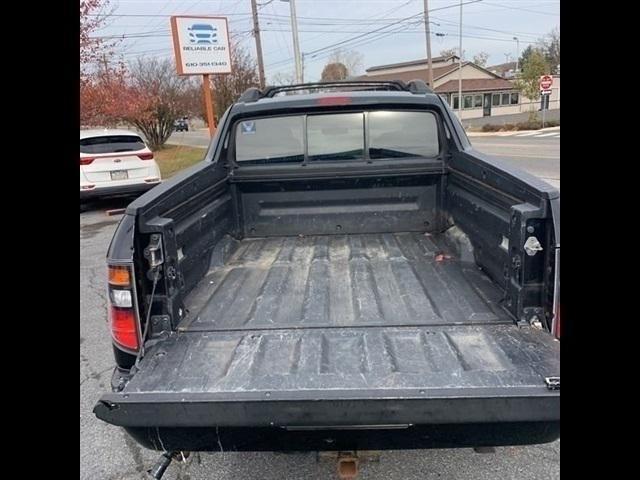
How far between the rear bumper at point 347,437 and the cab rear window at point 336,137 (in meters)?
2.48

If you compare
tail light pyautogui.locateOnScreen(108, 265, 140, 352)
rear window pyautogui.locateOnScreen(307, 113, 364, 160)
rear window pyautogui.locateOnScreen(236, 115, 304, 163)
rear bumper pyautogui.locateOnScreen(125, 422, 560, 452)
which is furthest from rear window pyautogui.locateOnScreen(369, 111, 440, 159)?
rear bumper pyautogui.locateOnScreen(125, 422, 560, 452)

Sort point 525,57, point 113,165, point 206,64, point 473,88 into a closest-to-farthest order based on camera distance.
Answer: point 113,165 → point 206,64 → point 473,88 → point 525,57

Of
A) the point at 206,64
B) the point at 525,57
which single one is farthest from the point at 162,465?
the point at 525,57

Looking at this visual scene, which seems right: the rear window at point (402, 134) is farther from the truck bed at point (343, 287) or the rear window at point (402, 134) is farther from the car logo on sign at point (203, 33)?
the car logo on sign at point (203, 33)

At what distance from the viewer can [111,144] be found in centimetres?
1018

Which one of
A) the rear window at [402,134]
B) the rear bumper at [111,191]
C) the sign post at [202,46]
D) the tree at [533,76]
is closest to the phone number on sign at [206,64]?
the sign post at [202,46]

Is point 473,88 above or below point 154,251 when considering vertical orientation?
above

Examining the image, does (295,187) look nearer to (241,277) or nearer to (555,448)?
(241,277)

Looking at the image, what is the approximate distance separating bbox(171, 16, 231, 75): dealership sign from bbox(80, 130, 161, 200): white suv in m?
2.22

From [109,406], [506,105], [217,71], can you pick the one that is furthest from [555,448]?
[506,105]

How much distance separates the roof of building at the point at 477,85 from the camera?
54.2 m

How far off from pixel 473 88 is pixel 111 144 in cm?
5212

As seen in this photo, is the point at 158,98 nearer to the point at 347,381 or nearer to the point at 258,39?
the point at 258,39

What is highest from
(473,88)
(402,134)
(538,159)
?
(473,88)
